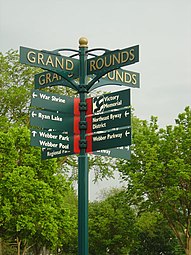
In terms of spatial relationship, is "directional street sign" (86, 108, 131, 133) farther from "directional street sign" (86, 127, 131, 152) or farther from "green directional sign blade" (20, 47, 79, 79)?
"green directional sign blade" (20, 47, 79, 79)

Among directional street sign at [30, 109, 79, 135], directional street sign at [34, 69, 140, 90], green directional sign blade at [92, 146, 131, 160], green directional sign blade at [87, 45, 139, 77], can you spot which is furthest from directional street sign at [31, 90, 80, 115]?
green directional sign blade at [92, 146, 131, 160]

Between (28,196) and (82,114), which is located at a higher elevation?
(28,196)

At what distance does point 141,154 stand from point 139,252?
10060mm

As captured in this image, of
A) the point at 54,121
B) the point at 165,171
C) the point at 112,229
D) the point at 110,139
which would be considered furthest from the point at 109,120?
the point at 112,229

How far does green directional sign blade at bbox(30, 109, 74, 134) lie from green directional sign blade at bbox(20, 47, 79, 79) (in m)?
0.74

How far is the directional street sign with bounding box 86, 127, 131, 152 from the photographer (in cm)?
1081

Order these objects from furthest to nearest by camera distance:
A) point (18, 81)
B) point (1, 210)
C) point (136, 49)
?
point (18, 81) < point (1, 210) < point (136, 49)

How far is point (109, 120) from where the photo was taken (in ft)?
35.9

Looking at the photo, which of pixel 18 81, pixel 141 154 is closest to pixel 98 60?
pixel 141 154

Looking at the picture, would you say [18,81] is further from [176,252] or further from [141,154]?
[176,252]

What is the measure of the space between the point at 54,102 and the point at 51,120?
0.36 metres

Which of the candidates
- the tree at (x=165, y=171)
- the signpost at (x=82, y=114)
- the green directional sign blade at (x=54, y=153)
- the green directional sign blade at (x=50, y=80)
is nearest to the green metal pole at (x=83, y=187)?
the signpost at (x=82, y=114)

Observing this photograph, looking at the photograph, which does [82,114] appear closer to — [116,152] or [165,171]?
[116,152]

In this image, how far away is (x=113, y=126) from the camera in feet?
35.8
